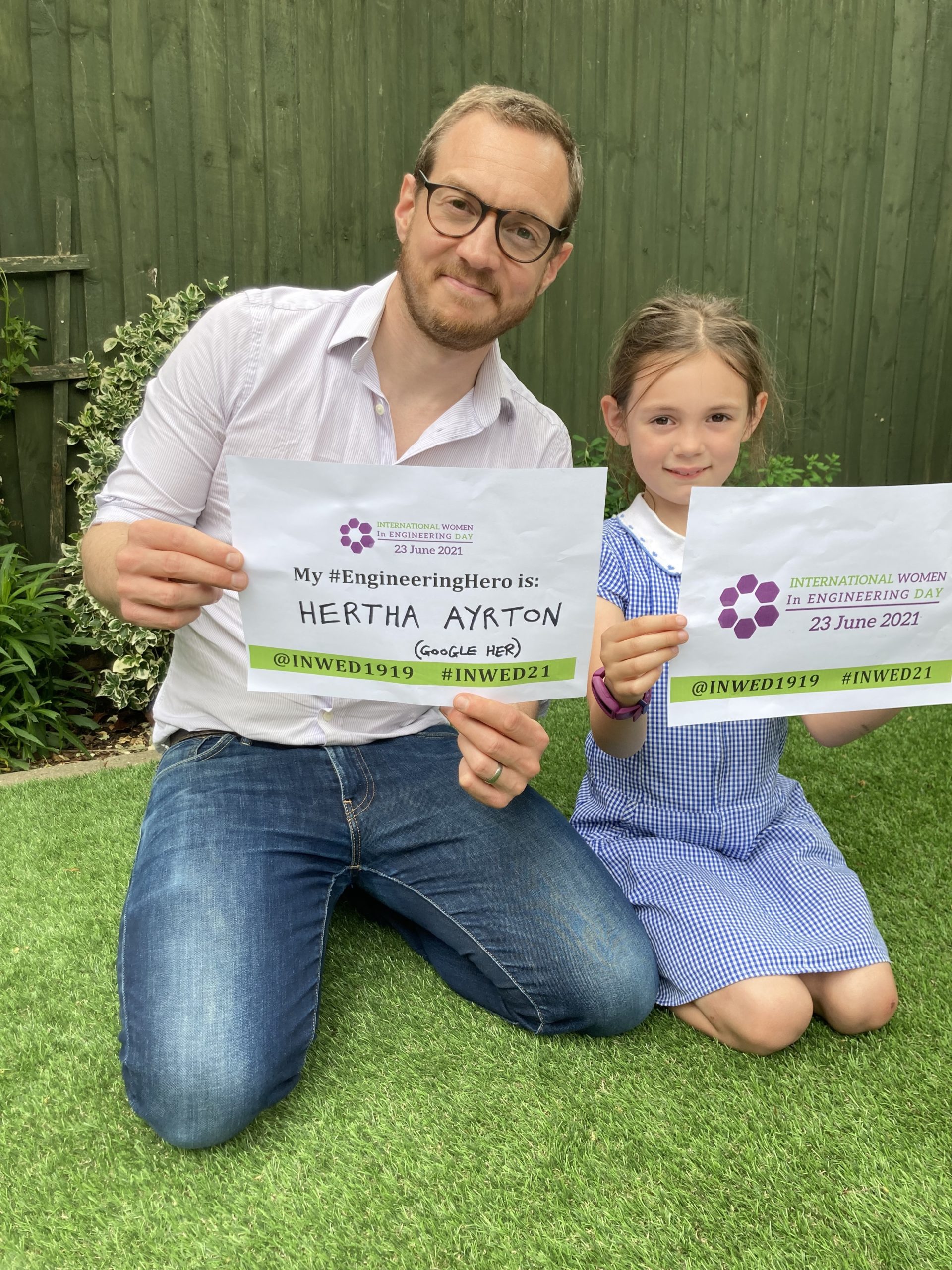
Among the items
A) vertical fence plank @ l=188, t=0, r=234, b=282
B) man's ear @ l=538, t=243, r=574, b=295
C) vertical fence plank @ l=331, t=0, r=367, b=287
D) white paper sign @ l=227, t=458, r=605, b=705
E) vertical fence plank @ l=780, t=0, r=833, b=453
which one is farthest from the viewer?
vertical fence plank @ l=780, t=0, r=833, b=453

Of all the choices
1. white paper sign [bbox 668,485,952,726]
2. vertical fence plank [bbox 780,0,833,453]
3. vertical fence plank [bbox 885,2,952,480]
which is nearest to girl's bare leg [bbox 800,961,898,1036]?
white paper sign [bbox 668,485,952,726]

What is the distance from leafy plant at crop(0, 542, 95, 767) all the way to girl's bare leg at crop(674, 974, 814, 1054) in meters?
2.22

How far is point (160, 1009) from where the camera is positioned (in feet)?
4.79

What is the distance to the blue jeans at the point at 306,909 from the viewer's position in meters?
1.45

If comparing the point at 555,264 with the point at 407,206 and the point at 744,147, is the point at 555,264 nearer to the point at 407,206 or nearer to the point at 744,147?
the point at 407,206

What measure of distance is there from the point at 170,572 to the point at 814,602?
95 cm

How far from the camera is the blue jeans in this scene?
1447 millimetres

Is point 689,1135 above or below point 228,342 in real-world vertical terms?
below

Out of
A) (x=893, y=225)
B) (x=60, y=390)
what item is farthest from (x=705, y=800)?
(x=893, y=225)

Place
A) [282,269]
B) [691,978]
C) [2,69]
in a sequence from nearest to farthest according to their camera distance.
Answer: [691,978]
[2,69]
[282,269]

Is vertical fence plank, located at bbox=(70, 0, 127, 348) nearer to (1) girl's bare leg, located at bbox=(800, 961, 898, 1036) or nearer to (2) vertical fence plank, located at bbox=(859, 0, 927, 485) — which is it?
(1) girl's bare leg, located at bbox=(800, 961, 898, 1036)

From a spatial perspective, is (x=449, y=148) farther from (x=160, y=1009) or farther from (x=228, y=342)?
(x=160, y=1009)

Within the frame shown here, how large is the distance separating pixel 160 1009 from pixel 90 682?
2.13 m

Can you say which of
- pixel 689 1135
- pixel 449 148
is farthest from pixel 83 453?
pixel 689 1135
